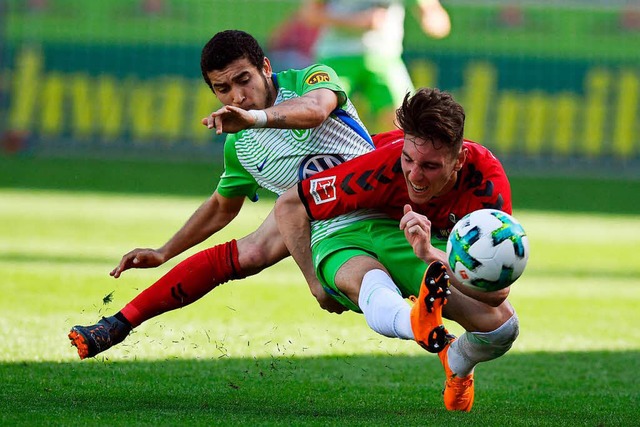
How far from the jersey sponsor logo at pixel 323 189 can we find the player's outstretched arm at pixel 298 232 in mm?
123

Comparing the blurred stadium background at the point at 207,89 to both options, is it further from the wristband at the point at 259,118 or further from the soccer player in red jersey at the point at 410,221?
the wristband at the point at 259,118

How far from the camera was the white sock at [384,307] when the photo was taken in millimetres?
4945

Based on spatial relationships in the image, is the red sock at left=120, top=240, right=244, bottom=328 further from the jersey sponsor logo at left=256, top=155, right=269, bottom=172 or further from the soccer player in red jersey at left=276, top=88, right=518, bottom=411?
the soccer player in red jersey at left=276, top=88, right=518, bottom=411

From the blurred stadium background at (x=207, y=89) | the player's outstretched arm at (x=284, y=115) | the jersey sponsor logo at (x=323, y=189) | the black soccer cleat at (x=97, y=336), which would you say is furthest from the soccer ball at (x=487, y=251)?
the blurred stadium background at (x=207, y=89)

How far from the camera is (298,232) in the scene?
19.4 feet

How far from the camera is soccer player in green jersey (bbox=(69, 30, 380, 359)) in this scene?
5.88 metres

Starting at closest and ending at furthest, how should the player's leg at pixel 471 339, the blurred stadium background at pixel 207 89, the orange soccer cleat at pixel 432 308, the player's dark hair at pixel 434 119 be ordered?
the orange soccer cleat at pixel 432 308 < the player's dark hair at pixel 434 119 < the player's leg at pixel 471 339 < the blurred stadium background at pixel 207 89

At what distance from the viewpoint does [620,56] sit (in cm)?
1966

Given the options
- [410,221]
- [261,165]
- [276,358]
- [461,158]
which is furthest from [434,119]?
[276,358]

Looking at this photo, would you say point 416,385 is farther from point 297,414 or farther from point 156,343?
point 156,343

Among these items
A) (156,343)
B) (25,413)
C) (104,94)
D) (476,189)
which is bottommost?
(104,94)

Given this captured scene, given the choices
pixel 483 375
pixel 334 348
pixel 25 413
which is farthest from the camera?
pixel 334 348

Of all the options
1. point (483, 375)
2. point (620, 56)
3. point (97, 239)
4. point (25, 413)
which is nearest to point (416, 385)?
point (483, 375)

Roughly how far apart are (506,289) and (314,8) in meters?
7.08
